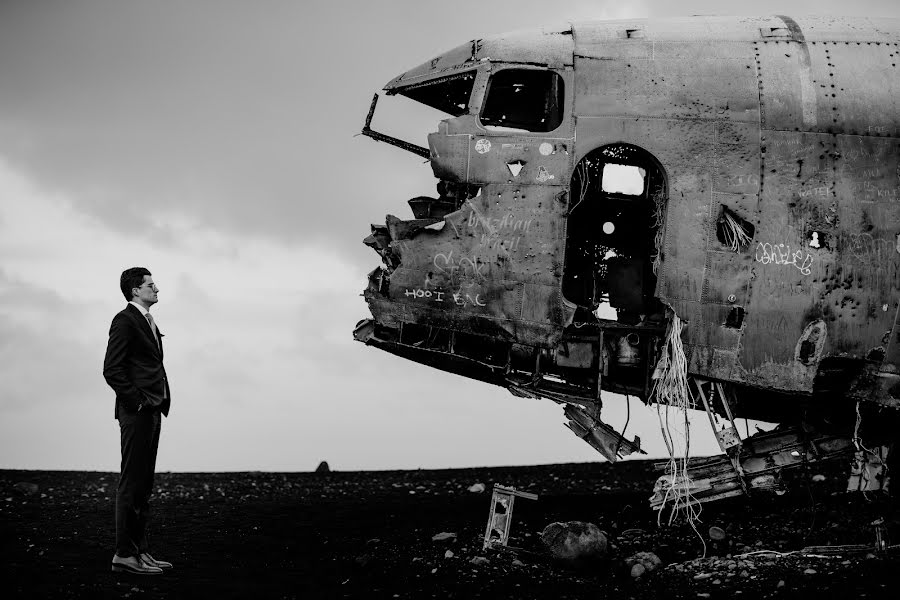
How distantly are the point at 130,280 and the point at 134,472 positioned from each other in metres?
1.69

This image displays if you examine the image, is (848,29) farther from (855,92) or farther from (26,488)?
(26,488)

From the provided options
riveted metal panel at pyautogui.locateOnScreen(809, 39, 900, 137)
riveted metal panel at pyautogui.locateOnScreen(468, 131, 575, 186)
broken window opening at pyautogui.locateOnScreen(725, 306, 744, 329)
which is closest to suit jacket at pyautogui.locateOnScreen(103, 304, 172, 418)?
riveted metal panel at pyautogui.locateOnScreen(468, 131, 575, 186)

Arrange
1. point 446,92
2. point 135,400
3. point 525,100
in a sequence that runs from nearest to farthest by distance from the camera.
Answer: point 135,400, point 446,92, point 525,100

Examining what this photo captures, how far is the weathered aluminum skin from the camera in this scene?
9102 millimetres

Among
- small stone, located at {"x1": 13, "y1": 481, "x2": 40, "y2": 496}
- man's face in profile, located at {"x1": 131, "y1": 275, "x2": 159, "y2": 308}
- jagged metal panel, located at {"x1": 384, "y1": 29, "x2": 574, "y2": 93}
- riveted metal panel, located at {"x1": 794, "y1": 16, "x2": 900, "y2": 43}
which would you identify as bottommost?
small stone, located at {"x1": 13, "y1": 481, "x2": 40, "y2": 496}

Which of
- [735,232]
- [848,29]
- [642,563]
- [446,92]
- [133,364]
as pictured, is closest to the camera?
[133,364]

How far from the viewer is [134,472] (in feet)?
25.4


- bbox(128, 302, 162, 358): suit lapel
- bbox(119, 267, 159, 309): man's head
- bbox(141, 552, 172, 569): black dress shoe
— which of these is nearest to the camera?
bbox(128, 302, 162, 358): suit lapel

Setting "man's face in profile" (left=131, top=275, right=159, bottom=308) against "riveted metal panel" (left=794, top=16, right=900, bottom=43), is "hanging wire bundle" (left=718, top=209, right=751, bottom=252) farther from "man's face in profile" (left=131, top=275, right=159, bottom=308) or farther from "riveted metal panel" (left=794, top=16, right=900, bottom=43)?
"man's face in profile" (left=131, top=275, right=159, bottom=308)

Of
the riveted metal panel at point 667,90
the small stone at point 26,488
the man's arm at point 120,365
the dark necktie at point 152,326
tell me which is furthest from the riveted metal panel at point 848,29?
the small stone at point 26,488

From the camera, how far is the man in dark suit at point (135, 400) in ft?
25.3

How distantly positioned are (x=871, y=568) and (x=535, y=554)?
3.13 m

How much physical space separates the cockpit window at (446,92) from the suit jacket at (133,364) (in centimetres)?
411

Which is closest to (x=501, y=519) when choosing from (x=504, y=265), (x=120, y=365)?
(x=504, y=265)
